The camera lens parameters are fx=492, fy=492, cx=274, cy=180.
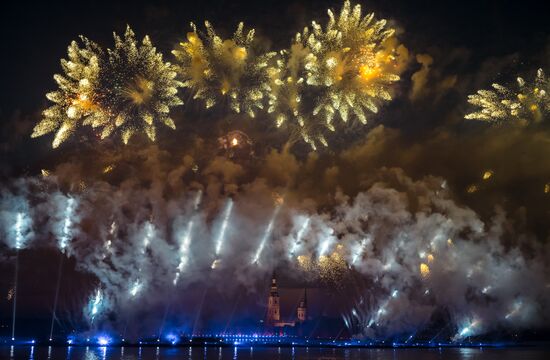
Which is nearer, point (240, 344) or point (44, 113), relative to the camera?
point (44, 113)

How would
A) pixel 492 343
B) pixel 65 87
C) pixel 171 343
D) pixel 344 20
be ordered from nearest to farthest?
1. pixel 344 20
2. pixel 65 87
3. pixel 171 343
4. pixel 492 343

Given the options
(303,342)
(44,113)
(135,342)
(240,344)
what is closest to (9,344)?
(135,342)

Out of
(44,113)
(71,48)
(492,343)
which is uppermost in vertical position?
(71,48)

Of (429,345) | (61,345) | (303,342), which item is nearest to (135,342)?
(61,345)

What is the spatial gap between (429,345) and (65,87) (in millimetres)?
161625

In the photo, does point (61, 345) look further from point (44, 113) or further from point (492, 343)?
point (492, 343)

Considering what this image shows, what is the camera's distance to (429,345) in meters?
165

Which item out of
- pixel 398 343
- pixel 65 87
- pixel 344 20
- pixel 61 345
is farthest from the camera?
pixel 398 343

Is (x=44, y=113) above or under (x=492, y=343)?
above

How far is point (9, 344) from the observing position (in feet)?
415

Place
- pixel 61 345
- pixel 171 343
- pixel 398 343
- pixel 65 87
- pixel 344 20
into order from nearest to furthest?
pixel 344 20 < pixel 65 87 < pixel 61 345 < pixel 171 343 < pixel 398 343

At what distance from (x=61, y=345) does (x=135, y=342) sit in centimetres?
1825

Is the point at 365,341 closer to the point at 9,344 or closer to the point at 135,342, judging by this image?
the point at 135,342

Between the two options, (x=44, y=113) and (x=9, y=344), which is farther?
(x=9, y=344)
